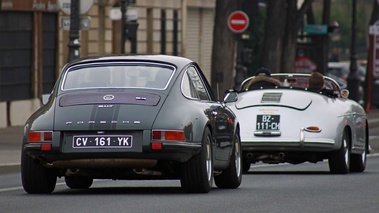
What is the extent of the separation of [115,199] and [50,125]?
3.20ft

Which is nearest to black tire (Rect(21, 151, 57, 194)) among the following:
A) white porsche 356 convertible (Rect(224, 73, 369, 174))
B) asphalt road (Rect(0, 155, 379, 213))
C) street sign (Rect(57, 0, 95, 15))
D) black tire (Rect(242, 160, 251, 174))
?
asphalt road (Rect(0, 155, 379, 213))

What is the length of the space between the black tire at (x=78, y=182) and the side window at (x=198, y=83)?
152cm

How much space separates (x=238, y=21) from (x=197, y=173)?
2292 cm

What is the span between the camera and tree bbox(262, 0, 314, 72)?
Result: 1656 inches

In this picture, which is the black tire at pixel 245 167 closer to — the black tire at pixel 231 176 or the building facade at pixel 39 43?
the black tire at pixel 231 176

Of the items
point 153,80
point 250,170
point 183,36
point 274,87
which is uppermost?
point 153,80

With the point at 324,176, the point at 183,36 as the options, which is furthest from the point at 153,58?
the point at 183,36

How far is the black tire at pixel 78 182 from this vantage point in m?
15.8

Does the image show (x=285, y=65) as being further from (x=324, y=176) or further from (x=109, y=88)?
(x=109, y=88)

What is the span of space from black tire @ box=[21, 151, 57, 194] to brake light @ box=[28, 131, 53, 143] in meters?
0.34

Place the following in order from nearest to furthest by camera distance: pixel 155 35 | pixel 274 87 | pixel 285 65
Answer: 1. pixel 274 87
2. pixel 285 65
3. pixel 155 35

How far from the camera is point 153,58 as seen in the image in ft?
49.1

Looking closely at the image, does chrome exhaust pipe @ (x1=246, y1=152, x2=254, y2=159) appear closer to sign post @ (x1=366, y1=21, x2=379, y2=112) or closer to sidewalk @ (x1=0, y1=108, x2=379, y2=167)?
sidewalk @ (x1=0, y1=108, x2=379, y2=167)

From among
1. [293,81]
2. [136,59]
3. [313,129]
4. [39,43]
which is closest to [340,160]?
[313,129]
